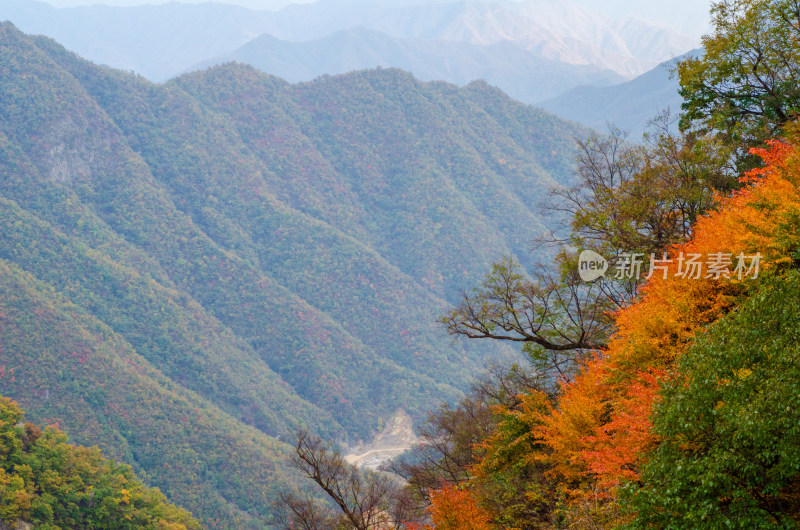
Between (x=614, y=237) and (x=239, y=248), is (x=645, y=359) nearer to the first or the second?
(x=614, y=237)

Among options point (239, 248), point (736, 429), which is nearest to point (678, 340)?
point (736, 429)

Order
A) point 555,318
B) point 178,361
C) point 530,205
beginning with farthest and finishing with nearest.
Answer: point 530,205
point 178,361
point 555,318

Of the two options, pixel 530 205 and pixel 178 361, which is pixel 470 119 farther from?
pixel 178 361

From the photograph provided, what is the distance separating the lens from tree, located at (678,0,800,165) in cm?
2178

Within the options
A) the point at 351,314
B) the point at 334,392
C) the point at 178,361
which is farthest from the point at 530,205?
the point at 178,361

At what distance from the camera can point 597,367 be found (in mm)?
16922

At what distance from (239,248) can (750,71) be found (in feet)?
429

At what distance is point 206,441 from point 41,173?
249ft

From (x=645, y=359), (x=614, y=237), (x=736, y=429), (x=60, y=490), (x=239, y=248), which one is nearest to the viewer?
(x=736, y=429)

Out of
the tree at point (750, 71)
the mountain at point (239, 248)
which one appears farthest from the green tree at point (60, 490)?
the tree at point (750, 71)

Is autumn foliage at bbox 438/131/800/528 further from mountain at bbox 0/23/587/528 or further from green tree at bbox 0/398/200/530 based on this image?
mountain at bbox 0/23/587/528

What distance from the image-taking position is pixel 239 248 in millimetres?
143750

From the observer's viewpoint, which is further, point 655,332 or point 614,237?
point 614,237

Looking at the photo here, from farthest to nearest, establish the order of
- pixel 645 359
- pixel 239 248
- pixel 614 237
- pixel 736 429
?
pixel 239 248, pixel 614 237, pixel 645 359, pixel 736 429
